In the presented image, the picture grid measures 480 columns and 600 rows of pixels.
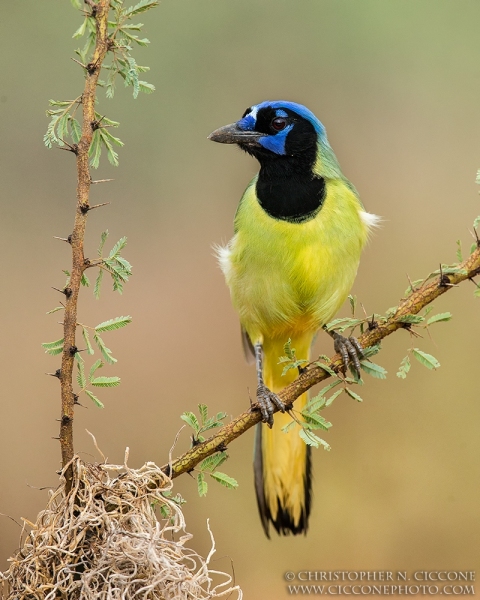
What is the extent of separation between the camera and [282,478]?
4.46m

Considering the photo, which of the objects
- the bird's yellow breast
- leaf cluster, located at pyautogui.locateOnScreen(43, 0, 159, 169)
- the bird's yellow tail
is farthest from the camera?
the bird's yellow tail

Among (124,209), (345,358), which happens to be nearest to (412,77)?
(124,209)

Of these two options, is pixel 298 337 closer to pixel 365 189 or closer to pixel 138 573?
pixel 138 573

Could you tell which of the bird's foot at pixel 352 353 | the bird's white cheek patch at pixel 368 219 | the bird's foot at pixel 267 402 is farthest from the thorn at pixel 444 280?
the bird's white cheek patch at pixel 368 219

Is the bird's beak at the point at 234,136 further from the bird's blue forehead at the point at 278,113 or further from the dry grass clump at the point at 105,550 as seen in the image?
the dry grass clump at the point at 105,550

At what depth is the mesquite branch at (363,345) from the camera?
2.84 metres

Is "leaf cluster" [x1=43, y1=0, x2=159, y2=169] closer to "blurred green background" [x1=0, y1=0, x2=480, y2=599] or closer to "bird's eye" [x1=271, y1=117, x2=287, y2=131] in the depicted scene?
"bird's eye" [x1=271, y1=117, x2=287, y2=131]

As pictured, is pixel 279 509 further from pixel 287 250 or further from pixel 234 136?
pixel 234 136

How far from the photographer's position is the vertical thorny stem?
2.58m

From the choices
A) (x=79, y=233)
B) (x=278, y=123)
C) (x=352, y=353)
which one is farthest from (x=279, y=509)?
(x=79, y=233)

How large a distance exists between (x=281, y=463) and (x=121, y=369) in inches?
106

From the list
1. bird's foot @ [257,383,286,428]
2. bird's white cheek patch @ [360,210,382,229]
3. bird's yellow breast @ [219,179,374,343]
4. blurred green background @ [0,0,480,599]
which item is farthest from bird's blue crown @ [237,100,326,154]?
blurred green background @ [0,0,480,599]

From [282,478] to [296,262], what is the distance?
3.78 feet

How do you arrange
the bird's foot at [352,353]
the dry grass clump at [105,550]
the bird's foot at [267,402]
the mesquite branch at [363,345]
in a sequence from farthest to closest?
the bird's foot at [267,402] → the bird's foot at [352,353] → the mesquite branch at [363,345] → the dry grass clump at [105,550]
